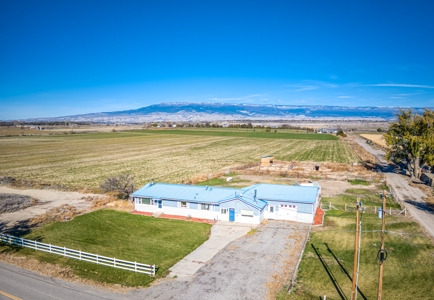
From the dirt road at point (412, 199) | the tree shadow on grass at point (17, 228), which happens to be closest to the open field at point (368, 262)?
the dirt road at point (412, 199)

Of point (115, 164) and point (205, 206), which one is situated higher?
point (205, 206)

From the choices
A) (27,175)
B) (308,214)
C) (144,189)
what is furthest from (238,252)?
(27,175)

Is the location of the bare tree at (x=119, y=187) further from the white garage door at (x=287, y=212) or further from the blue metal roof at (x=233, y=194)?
the white garage door at (x=287, y=212)

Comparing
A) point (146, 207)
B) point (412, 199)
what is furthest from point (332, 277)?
point (412, 199)

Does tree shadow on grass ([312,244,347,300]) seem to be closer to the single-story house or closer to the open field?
the open field

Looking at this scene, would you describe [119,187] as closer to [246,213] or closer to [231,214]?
[231,214]

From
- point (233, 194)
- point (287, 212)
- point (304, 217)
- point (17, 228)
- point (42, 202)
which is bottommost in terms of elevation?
point (17, 228)

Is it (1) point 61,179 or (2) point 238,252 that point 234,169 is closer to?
(1) point 61,179
